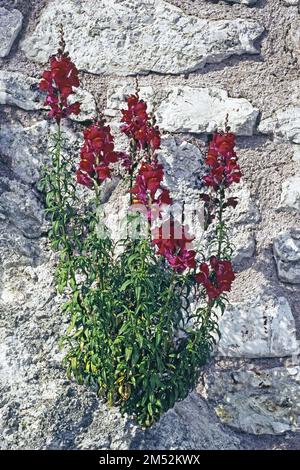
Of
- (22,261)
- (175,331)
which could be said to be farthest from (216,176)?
(22,261)

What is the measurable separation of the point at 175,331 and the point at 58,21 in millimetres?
1485

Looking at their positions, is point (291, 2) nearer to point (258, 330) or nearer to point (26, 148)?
point (26, 148)

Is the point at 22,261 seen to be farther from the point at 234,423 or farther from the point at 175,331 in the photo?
the point at 234,423

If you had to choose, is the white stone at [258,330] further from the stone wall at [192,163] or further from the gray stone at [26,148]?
the gray stone at [26,148]

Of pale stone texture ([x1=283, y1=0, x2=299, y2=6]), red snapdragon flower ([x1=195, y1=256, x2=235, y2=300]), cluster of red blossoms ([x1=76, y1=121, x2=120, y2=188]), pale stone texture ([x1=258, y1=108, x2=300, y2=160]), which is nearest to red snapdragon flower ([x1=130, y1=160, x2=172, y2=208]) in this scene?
cluster of red blossoms ([x1=76, y1=121, x2=120, y2=188])

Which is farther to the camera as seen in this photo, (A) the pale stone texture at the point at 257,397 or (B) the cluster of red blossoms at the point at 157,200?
(A) the pale stone texture at the point at 257,397

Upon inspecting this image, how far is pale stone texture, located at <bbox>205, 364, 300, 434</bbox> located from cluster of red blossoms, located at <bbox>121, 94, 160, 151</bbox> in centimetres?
105

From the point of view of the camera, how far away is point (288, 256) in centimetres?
328

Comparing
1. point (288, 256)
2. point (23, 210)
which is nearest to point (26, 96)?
point (23, 210)

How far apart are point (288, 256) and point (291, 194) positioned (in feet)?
0.87

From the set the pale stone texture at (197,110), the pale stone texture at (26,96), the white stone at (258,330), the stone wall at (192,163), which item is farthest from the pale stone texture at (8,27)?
the white stone at (258,330)

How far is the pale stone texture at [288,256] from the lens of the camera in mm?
3281

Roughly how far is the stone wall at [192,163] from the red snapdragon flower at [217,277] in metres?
0.45

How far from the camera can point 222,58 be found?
11.3 feet
